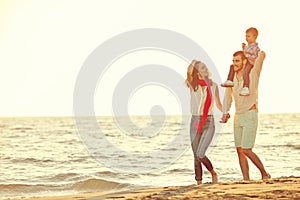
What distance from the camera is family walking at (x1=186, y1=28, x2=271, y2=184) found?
23.4 feet

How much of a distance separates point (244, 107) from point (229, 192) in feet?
4.64

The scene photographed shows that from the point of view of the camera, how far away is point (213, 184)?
7.32 m

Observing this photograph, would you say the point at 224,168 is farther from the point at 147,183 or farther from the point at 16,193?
the point at 16,193

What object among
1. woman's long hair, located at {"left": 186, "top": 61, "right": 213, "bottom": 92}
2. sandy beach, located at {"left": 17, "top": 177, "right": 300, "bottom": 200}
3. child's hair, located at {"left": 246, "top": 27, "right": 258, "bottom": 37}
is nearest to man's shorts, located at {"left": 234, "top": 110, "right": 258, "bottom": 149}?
sandy beach, located at {"left": 17, "top": 177, "right": 300, "bottom": 200}

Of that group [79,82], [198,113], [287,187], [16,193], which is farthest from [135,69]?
[287,187]

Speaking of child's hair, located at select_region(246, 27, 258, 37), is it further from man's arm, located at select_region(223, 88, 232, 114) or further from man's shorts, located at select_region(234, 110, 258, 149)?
man's shorts, located at select_region(234, 110, 258, 149)

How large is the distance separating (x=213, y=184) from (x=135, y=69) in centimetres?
551

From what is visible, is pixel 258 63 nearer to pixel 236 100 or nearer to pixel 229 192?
pixel 236 100

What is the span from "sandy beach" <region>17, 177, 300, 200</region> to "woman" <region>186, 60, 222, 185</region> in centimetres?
63

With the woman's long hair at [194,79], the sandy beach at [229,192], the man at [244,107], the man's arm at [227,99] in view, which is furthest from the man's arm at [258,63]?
the sandy beach at [229,192]

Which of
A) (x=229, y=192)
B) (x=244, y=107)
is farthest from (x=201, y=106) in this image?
(x=229, y=192)

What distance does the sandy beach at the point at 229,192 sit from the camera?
6105mm

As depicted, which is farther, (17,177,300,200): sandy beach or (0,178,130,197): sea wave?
(0,178,130,197): sea wave

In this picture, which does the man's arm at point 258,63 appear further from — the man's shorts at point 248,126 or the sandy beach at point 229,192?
the sandy beach at point 229,192
